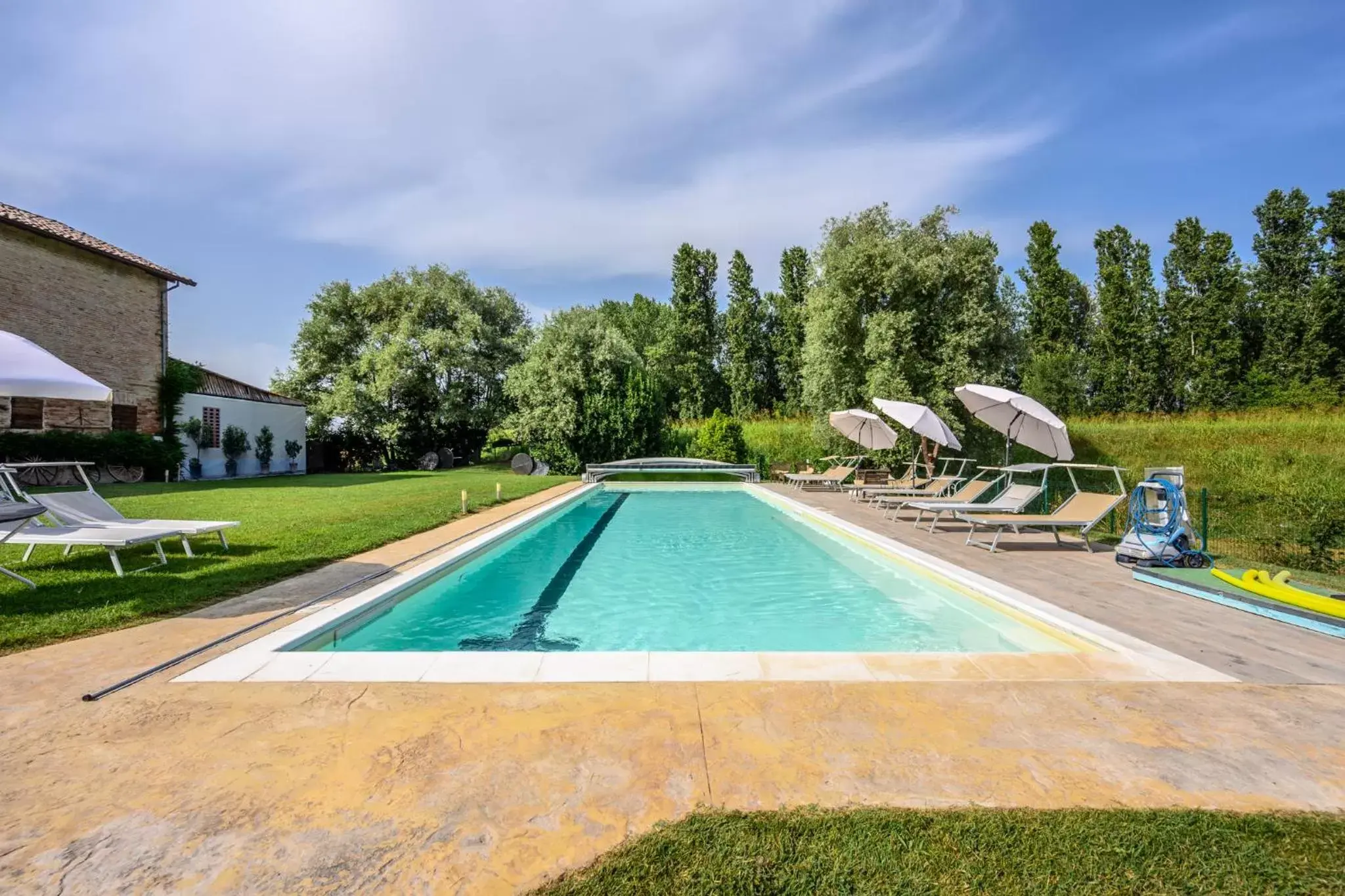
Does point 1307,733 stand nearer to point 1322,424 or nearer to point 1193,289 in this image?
point 1322,424

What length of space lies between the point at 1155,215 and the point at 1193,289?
4.26 m

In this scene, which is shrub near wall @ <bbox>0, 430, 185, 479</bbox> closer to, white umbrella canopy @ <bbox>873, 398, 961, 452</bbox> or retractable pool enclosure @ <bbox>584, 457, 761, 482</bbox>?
retractable pool enclosure @ <bbox>584, 457, 761, 482</bbox>

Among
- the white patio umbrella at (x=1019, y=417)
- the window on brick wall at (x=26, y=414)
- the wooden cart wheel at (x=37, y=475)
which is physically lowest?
the wooden cart wheel at (x=37, y=475)

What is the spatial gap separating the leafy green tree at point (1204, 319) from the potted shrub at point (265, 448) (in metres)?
35.9

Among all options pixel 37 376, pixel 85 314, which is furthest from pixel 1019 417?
pixel 85 314

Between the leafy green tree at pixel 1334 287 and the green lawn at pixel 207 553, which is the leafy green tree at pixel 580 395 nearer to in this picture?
the green lawn at pixel 207 553

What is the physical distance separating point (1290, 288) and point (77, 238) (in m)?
42.5

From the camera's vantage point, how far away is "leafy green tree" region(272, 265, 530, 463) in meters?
26.0

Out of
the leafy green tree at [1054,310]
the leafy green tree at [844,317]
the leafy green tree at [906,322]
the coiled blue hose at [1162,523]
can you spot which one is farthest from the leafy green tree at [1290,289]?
the coiled blue hose at [1162,523]

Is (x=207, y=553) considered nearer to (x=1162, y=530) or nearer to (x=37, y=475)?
(x=1162, y=530)

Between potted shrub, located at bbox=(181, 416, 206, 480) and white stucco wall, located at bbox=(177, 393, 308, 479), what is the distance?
10cm

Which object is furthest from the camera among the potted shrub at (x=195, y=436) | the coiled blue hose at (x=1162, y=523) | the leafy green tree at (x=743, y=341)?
the leafy green tree at (x=743, y=341)

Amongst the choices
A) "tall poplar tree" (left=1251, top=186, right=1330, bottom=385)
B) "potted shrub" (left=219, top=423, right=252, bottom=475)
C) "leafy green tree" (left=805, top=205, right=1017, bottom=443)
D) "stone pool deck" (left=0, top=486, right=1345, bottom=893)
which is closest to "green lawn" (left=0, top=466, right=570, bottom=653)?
"stone pool deck" (left=0, top=486, right=1345, bottom=893)

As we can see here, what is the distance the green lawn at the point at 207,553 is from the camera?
4.32 m
